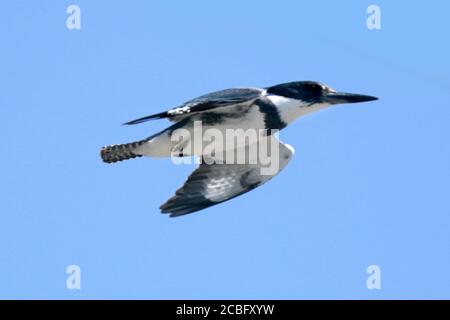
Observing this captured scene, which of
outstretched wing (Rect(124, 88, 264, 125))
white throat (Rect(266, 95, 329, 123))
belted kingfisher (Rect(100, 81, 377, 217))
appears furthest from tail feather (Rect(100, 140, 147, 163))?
white throat (Rect(266, 95, 329, 123))

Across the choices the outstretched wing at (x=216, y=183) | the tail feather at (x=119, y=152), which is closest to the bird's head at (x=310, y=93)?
the outstretched wing at (x=216, y=183)

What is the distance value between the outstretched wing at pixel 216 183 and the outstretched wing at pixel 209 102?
0.74 m

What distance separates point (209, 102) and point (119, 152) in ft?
3.69

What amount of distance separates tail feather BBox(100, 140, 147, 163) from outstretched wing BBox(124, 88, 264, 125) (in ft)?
1.65

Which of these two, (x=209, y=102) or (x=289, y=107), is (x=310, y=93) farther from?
(x=209, y=102)

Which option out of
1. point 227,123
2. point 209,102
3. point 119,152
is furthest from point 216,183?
point 209,102

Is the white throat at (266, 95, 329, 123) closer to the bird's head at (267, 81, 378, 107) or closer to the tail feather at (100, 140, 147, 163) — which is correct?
the bird's head at (267, 81, 378, 107)

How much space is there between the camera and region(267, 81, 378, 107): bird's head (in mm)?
22422

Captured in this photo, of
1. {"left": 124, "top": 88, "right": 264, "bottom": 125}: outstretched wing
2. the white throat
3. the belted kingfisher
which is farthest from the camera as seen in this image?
the white throat

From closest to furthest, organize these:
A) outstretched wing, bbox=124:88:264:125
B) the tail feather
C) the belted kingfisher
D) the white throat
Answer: outstretched wing, bbox=124:88:264:125 → the belted kingfisher → the white throat → the tail feather
